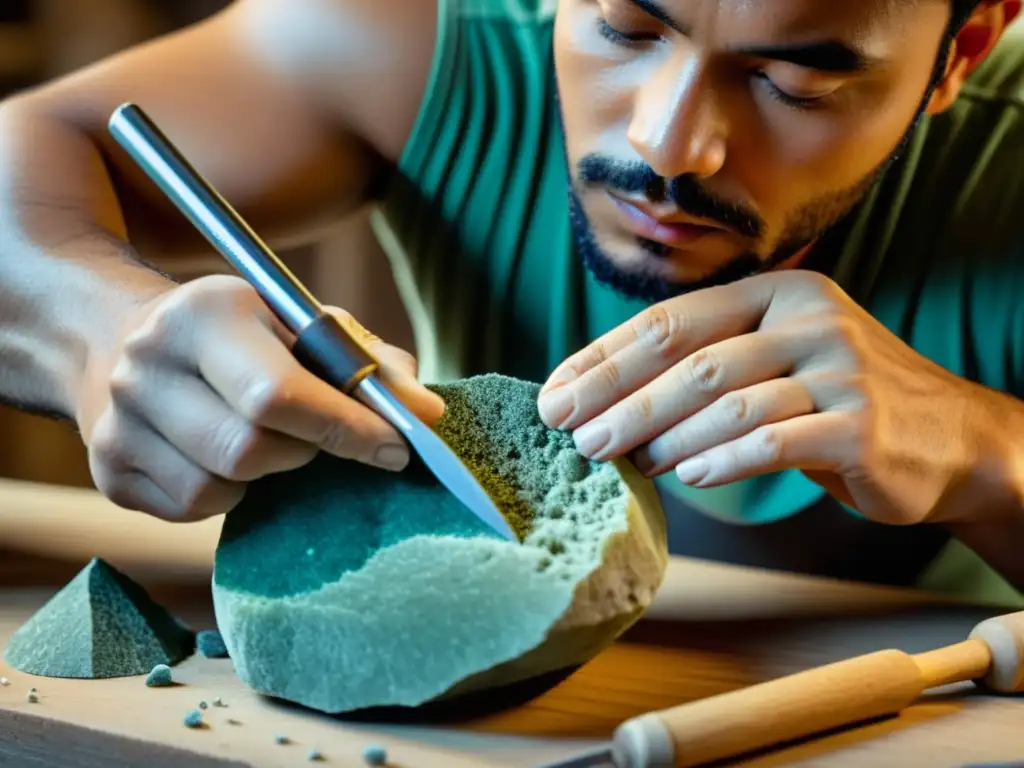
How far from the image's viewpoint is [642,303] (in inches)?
38.1

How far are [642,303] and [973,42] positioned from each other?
33 cm

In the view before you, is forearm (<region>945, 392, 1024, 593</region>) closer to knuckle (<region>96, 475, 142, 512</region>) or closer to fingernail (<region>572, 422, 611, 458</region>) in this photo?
fingernail (<region>572, 422, 611, 458</region>)

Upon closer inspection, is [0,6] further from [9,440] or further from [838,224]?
[838,224]

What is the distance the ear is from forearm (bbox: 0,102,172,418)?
610 millimetres

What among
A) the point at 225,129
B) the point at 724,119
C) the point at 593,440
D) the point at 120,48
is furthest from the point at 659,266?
the point at 120,48

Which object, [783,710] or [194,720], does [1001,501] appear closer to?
[783,710]

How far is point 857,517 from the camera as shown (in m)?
1.13

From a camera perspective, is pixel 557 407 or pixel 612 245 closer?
pixel 557 407

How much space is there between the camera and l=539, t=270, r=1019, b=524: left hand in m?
0.61

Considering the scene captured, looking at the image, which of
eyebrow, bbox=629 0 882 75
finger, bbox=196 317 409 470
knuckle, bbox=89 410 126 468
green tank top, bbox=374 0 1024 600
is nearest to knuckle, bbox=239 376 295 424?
finger, bbox=196 317 409 470

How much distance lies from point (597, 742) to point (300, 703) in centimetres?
15

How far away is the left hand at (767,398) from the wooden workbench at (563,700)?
0.36 ft

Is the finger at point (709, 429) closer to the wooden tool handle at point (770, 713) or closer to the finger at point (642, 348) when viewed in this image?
the finger at point (642, 348)

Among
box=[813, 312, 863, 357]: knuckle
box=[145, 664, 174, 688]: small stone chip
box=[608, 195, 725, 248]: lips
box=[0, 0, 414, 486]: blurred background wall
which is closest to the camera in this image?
box=[145, 664, 174, 688]: small stone chip
